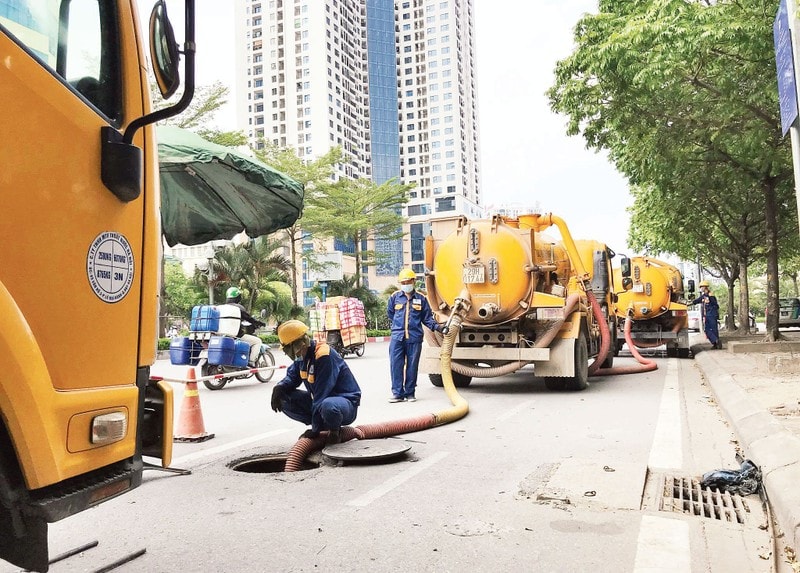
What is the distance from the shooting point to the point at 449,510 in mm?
3922

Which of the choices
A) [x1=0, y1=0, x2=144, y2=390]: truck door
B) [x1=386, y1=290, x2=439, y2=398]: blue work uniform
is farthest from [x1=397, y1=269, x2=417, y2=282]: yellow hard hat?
[x1=0, y1=0, x2=144, y2=390]: truck door

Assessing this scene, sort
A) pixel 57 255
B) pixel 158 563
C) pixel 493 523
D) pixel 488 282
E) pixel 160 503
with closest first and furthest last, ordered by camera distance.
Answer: pixel 57 255 → pixel 158 563 → pixel 493 523 → pixel 160 503 → pixel 488 282

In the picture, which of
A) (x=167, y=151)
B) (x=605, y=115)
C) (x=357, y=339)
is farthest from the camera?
(x=357, y=339)

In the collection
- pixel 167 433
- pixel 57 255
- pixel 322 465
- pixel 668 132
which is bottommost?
pixel 322 465

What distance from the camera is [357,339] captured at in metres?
17.7

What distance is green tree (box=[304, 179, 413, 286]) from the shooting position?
3048cm

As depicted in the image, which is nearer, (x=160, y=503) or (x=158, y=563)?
(x=158, y=563)

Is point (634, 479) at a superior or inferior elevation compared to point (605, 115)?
inferior

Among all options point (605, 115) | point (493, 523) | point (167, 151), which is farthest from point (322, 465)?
point (605, 115)

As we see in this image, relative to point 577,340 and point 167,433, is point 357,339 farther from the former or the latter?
point 167,433

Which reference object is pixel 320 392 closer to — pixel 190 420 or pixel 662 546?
pixel 190 420

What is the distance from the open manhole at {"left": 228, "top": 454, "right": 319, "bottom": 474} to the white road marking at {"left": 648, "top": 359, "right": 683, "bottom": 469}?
9.07 ft

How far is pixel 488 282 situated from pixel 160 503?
5.84m

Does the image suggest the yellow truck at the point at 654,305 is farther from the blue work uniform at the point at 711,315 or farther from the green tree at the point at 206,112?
the green tree at the point at 206,112
